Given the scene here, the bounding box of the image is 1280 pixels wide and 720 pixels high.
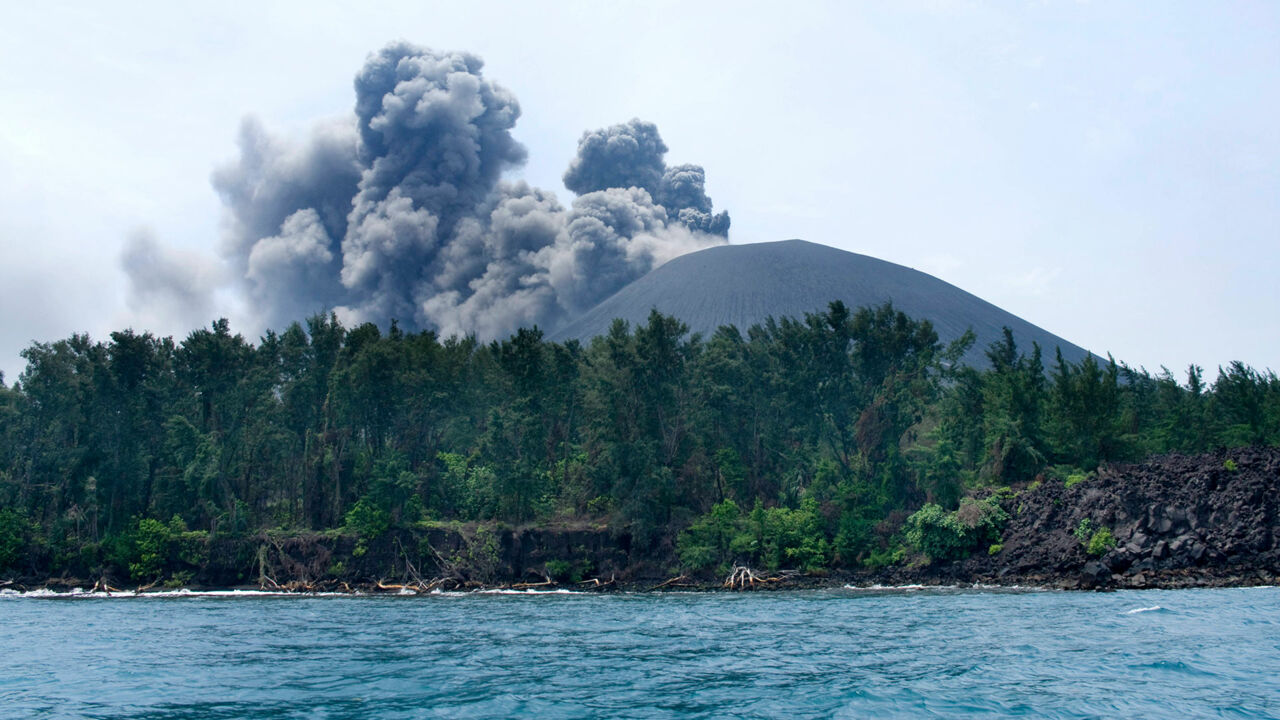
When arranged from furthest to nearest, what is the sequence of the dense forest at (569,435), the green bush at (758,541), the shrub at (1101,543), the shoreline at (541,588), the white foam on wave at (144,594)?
1. the dense forest at (569,435)
2. the green bush at (758,541)
3. the white foam on wave at (144,594)
4. the shoreline at (541,588)
5. the shrub at (1101,543)

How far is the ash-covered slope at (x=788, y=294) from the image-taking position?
4975 inches

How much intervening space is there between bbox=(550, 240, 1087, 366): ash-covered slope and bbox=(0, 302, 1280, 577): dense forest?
57.3 m

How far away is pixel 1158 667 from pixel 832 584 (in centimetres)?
2869

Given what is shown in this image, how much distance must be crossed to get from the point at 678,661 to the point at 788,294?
11315cm

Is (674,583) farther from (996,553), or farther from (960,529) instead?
(996,553)

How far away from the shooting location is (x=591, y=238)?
160250 mm

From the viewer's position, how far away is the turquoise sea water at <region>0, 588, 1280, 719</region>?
50.6ft

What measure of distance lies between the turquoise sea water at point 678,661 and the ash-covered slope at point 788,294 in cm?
8909

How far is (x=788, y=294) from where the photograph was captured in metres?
130

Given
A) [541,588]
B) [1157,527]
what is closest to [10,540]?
[541,588]

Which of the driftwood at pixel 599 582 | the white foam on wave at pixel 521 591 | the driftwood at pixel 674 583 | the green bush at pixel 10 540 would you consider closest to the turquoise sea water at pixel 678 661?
the white foam on wave at pixel 521 591

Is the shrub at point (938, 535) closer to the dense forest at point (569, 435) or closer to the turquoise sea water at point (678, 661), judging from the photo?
the dense forest at point (569, 435)

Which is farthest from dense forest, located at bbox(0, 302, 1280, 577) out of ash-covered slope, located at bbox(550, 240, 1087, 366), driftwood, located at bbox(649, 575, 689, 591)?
ash-covered slope, located at bbox(550, 240, 1087, 366)

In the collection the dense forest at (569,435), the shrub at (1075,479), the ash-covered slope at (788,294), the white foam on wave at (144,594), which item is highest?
the ash-covered slope at (788,294)
